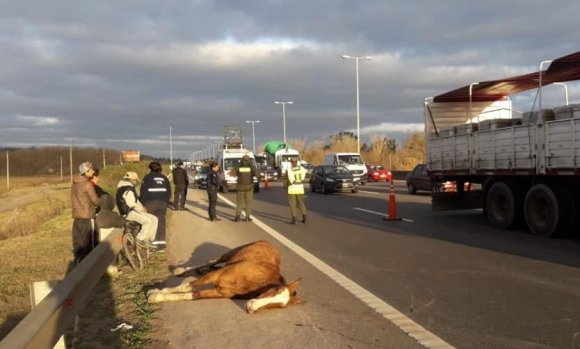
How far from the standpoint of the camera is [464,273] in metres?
8.42

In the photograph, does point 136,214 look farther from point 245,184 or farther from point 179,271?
point 245,184

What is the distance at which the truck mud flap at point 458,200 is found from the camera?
16.3m

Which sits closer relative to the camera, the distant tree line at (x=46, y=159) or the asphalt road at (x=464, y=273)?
the asphalt road at (x=464, y=273)

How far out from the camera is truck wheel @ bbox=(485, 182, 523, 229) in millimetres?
13328

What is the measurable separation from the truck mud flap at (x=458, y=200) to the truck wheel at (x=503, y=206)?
1710 mm

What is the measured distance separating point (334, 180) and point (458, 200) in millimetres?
12727

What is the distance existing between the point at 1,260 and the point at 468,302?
805 cm

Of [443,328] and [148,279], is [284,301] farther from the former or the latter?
[148,279]

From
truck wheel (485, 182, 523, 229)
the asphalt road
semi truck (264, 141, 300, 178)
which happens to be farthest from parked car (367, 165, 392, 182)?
truck wheel (485, 182, 523, 229)

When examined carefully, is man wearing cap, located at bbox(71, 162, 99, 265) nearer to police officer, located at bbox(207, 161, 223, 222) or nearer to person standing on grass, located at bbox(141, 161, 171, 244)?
person standing on grass, located at bbox(141, 161, 171, 244)

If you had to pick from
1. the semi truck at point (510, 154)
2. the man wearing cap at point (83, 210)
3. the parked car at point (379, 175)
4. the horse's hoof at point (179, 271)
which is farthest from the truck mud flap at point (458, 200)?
the parked car at point (379, 175)

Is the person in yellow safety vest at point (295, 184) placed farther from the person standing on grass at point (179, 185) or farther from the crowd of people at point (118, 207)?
the person standing on grass at point (179, 185)

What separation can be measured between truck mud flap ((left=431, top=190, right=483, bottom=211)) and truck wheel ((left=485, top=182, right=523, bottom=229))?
171 cm

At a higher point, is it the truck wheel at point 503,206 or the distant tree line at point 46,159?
the distant tree line at point 46,159
